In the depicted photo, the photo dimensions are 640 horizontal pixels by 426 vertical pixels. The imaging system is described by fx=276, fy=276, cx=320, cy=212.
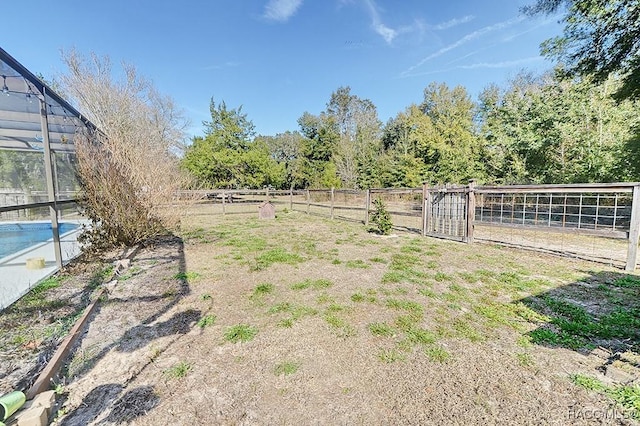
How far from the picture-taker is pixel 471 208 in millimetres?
6680

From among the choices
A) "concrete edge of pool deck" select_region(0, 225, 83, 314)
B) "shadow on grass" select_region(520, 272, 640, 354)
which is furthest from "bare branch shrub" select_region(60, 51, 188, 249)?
"shadow on grass" select_region(520, 272, 640, 354)

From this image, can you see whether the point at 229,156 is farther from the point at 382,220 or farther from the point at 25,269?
the point at 25,269

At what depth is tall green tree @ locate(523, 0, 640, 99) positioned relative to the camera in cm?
577

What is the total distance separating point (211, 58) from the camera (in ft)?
51.5

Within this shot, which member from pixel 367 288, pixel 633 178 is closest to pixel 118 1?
pixel 367 288

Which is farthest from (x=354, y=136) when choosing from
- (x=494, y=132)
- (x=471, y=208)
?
(x=471, y=208)

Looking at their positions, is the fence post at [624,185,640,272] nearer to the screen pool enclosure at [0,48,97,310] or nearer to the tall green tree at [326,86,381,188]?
the screen pool enclosure at [0,48,97,310]

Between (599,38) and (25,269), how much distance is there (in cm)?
1171

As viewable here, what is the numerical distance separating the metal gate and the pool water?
7893 millimetres

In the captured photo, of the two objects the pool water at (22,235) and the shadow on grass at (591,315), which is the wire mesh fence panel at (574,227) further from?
the pool water at (22,235)

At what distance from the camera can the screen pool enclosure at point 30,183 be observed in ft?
10.9

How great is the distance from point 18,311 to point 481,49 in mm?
17029

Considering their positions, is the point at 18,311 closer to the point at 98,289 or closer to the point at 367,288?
the point at 98,289

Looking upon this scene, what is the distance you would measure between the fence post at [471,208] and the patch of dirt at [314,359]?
233 centimetres
